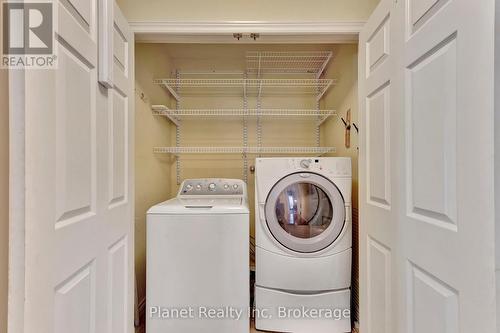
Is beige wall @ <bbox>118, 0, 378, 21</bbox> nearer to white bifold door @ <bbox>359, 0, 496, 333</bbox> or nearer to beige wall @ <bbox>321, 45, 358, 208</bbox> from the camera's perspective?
white bifold door @ <bbox>359, 0, 496, 333</bbox>

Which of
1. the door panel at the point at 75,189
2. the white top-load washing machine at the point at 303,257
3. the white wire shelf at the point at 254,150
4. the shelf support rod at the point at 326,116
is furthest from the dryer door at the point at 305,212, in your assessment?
the door panel at the point at 75,189

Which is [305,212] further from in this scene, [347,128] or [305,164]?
[347,128]

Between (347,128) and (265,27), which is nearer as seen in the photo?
(265,27)

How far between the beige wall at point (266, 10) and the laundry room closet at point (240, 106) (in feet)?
2.87

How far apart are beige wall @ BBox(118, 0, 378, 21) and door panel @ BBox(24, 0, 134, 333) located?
379 millimetres

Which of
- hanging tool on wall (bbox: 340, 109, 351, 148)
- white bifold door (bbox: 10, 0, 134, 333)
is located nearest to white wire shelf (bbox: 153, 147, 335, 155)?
hanging tool on wall (bbox: 340, 109, 351, 148)

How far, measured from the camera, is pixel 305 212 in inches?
83.5

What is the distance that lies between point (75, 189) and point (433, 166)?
1.16 meters

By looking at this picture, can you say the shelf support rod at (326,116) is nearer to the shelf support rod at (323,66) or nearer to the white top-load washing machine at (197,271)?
the shelf support rod at (323,66)

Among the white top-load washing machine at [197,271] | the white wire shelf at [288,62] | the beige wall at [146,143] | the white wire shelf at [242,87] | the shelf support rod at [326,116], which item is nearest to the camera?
the white top-load washing machine at [197,271]

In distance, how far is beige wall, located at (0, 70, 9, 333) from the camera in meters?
0.71

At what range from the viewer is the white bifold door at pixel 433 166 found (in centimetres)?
70

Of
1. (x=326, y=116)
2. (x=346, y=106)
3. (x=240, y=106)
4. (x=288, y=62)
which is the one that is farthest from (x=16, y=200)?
(x=288, y=62)

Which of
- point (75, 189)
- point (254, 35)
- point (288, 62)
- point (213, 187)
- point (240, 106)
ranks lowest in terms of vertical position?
point (213, 187)
